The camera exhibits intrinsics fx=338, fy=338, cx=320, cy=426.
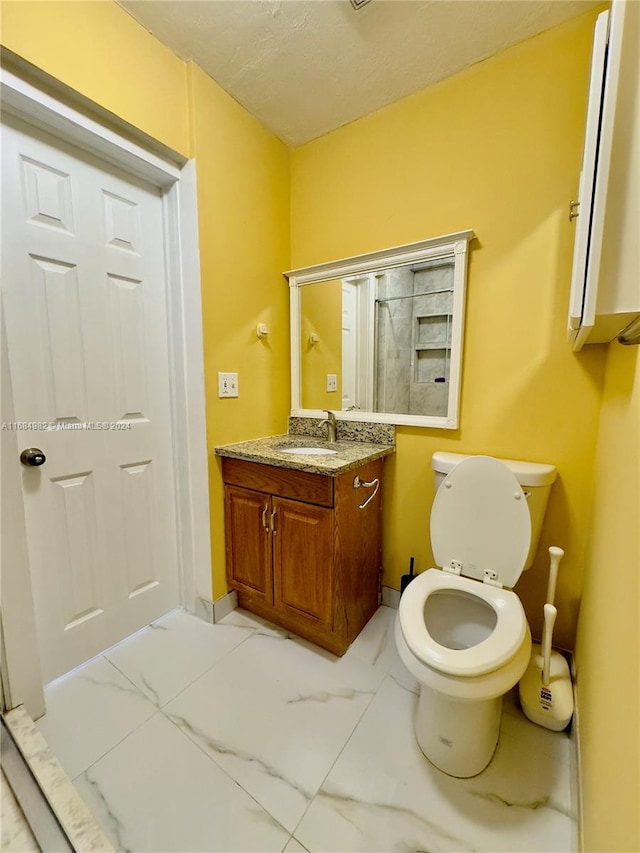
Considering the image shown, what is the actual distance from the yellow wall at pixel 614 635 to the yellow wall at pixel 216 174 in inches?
56.8

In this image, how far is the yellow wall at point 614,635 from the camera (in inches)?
22.3

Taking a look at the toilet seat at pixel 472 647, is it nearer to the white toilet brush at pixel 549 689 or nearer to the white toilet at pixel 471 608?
the white toilet at pixel 471 608

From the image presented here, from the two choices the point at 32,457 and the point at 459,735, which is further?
the point at 32,457

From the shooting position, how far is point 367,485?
60.0 inches

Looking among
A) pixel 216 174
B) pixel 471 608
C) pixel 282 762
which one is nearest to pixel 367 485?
pixel 471 608

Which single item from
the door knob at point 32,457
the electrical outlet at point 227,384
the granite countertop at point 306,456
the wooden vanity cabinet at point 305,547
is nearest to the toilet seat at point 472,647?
the wooden vanity cabinet at point 305,547

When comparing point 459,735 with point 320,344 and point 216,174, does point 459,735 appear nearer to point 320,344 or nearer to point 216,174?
point 320,344

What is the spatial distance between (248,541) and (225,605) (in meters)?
0.39

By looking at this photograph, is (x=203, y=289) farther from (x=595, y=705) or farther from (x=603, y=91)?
(x=595, y=705)

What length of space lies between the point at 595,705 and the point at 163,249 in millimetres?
2172

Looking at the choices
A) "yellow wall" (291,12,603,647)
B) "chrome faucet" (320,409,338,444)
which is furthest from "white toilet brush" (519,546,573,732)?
"chrome faucet" (320,409,338,444)

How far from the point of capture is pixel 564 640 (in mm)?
1405

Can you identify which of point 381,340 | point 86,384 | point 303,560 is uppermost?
point 381,340

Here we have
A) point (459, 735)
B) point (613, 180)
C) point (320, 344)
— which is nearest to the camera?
point (613, 180)
